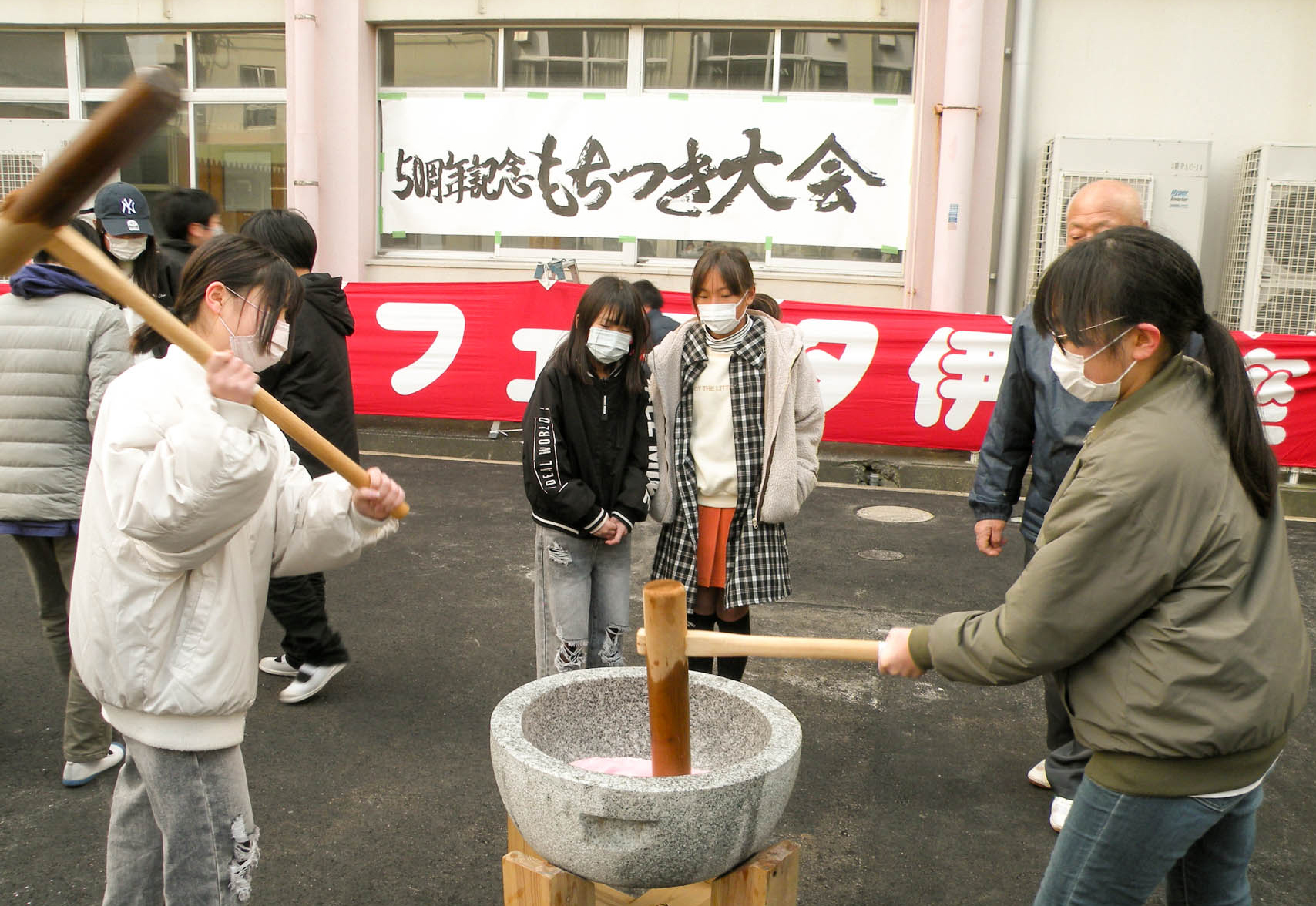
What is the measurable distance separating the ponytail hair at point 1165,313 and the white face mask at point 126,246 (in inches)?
155

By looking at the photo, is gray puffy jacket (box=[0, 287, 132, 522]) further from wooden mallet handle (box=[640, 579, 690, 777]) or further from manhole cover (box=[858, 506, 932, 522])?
manhole cover (box=[858, 506, 932, 522])

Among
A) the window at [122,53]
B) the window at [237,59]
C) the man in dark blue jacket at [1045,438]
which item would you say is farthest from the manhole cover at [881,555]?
the window at [122,53]

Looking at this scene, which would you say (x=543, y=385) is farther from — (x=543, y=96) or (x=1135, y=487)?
(x=543, y=96)

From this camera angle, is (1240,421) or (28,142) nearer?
(1240,421)

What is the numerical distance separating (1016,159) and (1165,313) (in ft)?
28.1

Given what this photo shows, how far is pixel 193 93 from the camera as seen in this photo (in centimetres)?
1174

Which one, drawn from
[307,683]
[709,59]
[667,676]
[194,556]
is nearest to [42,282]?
[307,683]

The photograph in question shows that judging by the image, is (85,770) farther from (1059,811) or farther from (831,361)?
(831,361)

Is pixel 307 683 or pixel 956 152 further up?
pixel 956 152

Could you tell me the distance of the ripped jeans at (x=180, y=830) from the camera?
2.45 m

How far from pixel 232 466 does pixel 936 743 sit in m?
3.24

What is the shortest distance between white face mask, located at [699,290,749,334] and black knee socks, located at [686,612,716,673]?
1084mm

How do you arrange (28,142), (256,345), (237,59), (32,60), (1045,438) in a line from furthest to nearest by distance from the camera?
(32,60), (237,59), (28,142), (1045,438), (256,345)

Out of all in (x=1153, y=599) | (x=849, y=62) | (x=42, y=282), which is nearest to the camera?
(x=1153, y=599)
